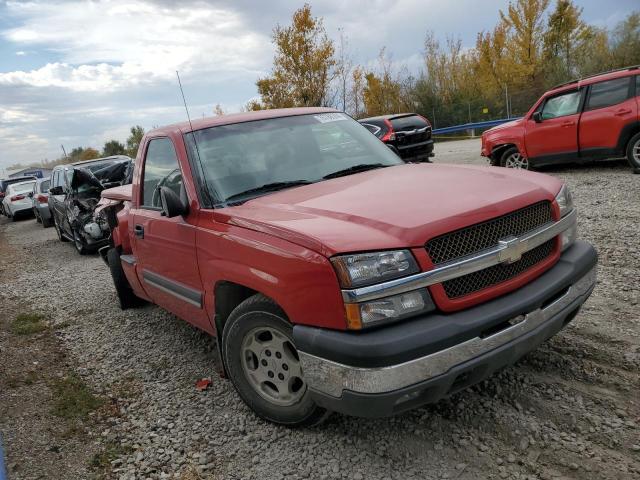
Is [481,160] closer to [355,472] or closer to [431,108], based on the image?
[355,472]

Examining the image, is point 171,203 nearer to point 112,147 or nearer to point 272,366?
point 272,366

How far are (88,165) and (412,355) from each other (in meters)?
10.6

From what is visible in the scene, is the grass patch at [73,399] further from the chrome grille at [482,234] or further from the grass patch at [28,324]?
the chrome grille at [482,234]

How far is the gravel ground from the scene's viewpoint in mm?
2611

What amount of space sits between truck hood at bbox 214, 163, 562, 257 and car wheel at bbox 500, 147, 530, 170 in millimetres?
7868

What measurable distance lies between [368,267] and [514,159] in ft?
31.1

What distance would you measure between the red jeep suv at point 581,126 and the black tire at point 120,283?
317 inches

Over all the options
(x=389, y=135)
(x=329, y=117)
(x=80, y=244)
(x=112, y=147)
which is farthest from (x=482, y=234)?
(x=112, y=147)

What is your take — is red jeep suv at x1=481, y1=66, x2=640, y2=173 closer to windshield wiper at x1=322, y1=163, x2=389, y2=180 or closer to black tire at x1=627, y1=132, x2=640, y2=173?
black tire at x1=627, y1=132, x2=640, y2=173

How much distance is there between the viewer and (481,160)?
46.4ft

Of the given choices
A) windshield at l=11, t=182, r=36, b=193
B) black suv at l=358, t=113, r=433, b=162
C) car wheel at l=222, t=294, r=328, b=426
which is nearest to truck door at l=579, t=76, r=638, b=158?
black suv at l=358, t=113, r=433, b=162

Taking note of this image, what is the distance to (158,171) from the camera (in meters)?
4.17

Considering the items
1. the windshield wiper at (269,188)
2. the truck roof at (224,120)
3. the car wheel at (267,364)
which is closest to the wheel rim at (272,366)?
the car wheel at (267,364)

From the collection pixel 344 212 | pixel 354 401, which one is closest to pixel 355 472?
pixel 354 401
